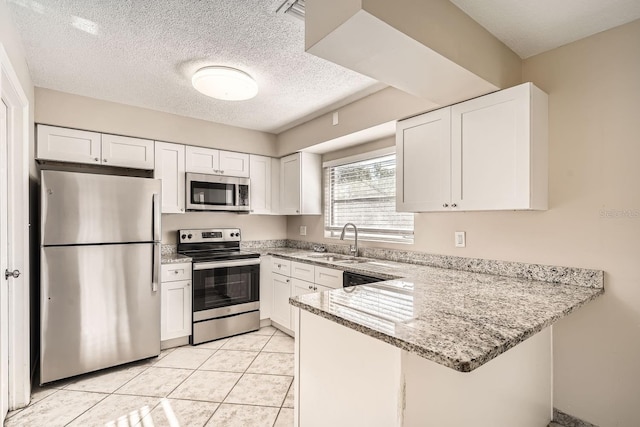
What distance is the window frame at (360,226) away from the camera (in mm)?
3088

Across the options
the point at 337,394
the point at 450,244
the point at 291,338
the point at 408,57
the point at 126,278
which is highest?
the point at 408,57

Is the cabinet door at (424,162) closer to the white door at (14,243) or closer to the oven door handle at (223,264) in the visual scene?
the oven door handle at (223,264)

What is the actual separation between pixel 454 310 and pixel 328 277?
159 cm

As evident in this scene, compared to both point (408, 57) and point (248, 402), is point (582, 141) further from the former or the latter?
point (248, 402)

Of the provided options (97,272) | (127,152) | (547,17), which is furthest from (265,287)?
(547,17)

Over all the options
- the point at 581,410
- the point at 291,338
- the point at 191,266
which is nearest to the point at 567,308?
the point at 581,410

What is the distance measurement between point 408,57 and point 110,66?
2111 millimetres

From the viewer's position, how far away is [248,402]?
223 centimetres

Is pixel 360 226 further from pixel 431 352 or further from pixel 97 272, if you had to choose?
pixel 431 352

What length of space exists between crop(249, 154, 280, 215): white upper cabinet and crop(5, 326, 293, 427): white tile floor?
171cm

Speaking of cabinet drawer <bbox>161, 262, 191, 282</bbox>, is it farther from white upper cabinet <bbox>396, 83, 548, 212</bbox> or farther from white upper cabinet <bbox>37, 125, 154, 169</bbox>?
white upper cabinet <bbox>396, 83, 548, 212</bbox>

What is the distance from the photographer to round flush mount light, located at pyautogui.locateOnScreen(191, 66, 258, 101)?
229cm

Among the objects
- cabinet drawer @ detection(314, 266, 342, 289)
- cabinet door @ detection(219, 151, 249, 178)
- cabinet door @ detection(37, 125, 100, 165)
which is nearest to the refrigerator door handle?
cabinet door @ detection(37, 125, 100, 165)

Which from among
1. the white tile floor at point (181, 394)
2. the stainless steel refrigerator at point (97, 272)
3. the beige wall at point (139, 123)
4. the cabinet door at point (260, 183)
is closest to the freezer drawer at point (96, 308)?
the stainless steel refrigerator at point (97, 272)
